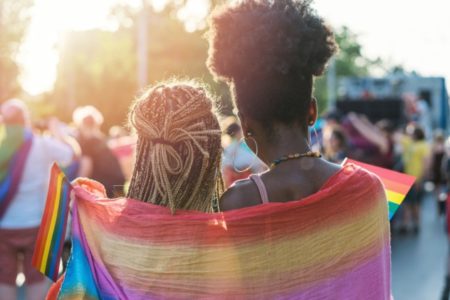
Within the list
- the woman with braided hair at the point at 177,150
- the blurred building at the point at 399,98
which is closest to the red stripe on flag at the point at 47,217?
the woman with braided hair at the point at 177,150

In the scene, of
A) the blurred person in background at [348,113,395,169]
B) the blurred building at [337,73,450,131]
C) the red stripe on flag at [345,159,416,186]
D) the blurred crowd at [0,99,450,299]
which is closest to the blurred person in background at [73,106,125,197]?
the blurred crowd at [0,99,450,299]

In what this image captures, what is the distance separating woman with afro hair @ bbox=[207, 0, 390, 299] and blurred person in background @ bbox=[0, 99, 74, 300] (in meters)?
3.78

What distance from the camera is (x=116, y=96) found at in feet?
176

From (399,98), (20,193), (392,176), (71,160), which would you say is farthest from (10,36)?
(392,176)

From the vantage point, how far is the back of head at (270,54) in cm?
283

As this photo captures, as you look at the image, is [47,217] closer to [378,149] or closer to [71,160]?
[71,160]

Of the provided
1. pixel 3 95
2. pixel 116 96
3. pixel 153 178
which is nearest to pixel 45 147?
pixel 153 178

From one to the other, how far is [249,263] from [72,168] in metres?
5.26

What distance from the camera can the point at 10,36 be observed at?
150ft

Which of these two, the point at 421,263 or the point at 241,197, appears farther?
the point at 421,263

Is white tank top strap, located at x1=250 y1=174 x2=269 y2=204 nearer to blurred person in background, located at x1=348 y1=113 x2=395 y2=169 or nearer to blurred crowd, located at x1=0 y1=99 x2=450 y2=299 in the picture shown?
blurred crowd, located at x1=0 y1=99 x2=450 y2=299

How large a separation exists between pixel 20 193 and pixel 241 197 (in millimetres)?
4189

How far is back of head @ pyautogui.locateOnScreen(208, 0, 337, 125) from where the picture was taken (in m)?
2.83

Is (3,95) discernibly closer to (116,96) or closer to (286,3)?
(116,96)
